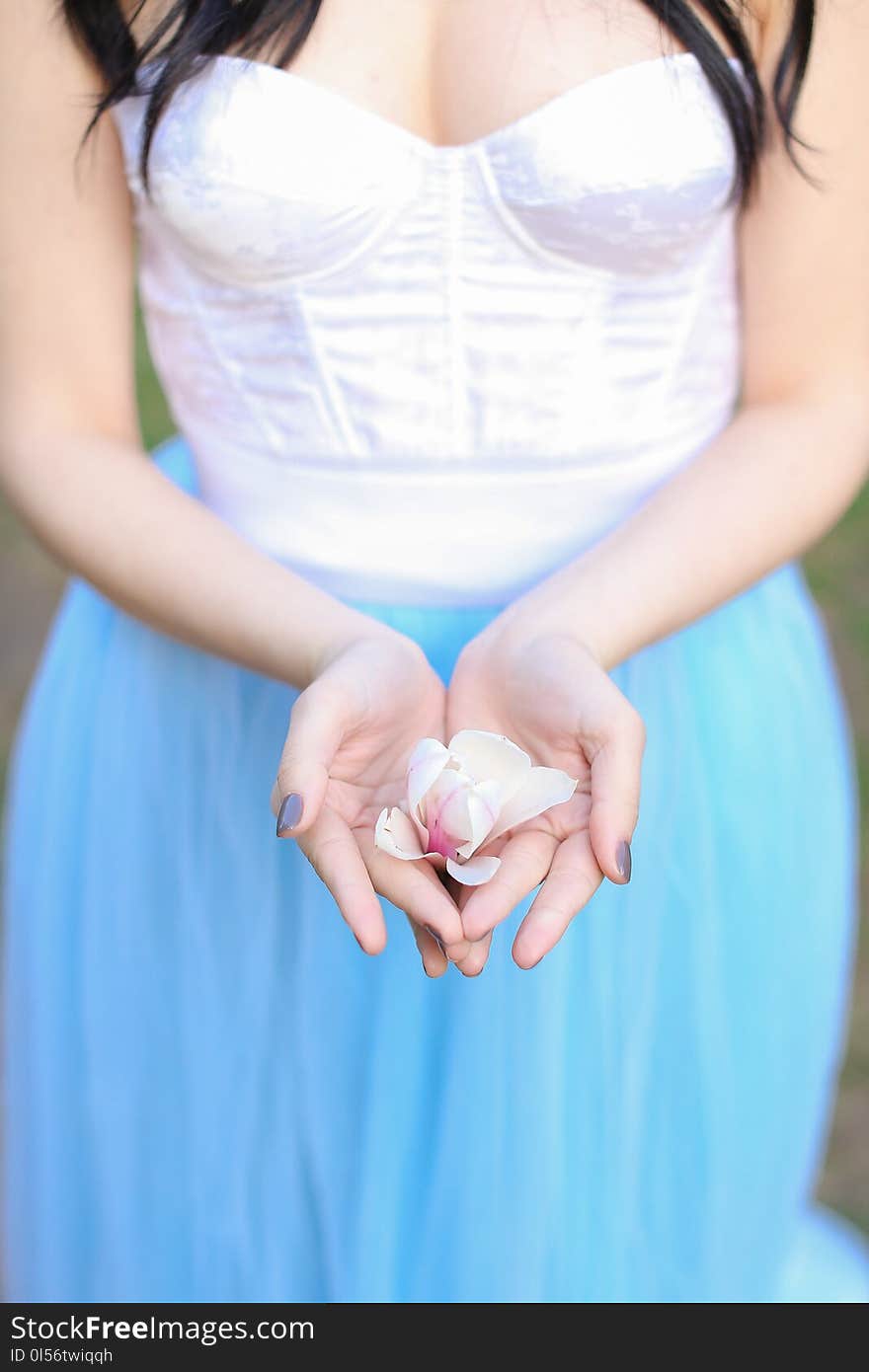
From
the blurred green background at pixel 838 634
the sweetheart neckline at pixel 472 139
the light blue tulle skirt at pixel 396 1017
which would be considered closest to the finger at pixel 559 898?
the light blue tulle skirt at pixel 396 1017

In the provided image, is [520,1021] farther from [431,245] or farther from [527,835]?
[431,245]

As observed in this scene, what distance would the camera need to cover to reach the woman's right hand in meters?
0.94

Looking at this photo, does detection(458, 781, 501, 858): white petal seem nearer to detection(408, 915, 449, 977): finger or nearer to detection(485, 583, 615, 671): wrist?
detection(408, 915, 449, 977): finger

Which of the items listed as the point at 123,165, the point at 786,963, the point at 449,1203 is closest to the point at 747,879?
the point at 786,963

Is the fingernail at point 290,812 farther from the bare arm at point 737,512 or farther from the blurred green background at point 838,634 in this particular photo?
the blurred green background at point 838,634

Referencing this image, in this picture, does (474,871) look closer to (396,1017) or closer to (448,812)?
(448,812)

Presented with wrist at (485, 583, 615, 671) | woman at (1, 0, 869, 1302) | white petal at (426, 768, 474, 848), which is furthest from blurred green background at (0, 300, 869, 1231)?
white petal at (426, 768, 474, 848)

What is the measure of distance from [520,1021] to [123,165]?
895 mm

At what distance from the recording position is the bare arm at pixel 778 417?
1.14m

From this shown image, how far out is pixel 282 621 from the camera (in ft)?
3.80

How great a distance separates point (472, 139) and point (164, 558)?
0.46m

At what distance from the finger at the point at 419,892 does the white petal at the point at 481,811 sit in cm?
3

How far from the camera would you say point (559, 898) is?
95 cm
